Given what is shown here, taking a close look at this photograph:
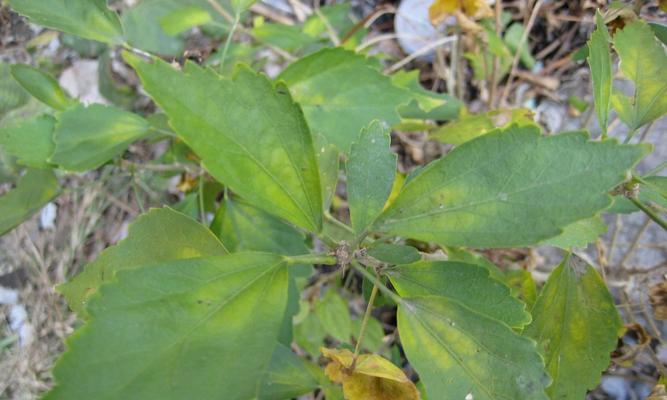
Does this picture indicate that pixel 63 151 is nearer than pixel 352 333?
Yes

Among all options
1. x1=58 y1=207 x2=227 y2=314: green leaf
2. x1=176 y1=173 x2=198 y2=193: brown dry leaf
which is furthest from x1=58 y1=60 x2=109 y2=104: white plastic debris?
x1=58 y1=207 x2=227 y2=314: green leaf

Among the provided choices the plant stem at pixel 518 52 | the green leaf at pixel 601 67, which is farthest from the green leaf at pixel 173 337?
the plant stem at pixel 518 52

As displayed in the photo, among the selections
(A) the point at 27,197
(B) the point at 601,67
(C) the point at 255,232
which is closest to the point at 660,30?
(B) the point at 601,67

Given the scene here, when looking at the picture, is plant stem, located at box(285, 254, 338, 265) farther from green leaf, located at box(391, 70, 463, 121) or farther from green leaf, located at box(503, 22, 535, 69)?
green leaf, located at box(503, 22, 535, 69)

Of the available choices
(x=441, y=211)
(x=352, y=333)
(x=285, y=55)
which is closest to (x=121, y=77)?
(x=285, y=55)

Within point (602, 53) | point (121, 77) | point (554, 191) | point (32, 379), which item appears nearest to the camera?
point (554, 191)

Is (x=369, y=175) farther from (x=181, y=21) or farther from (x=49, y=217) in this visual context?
(x=49, y=217)

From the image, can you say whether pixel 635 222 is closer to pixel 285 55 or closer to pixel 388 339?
pixel 388 339
